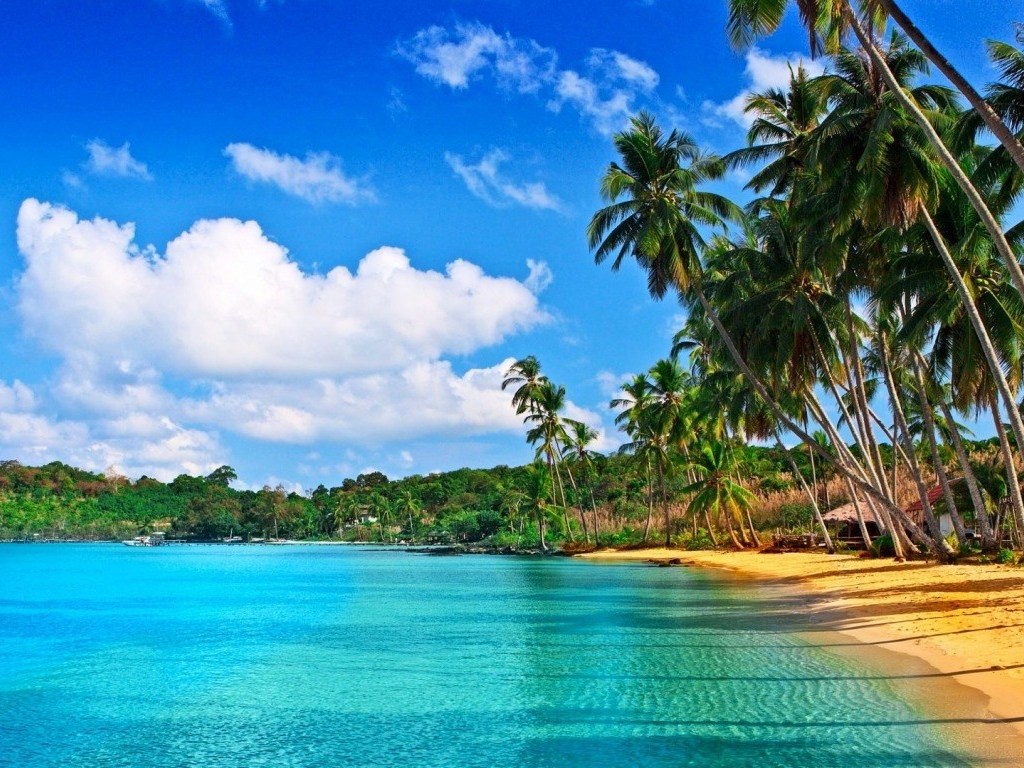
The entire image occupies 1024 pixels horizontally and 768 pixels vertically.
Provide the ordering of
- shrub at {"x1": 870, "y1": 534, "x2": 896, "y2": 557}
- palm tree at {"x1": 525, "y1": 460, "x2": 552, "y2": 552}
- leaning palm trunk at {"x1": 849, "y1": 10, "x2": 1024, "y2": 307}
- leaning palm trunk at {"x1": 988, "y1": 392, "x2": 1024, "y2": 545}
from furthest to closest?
palm tree at {"x1": 525, "y1": 460, "x2": 552, "y2": 552}, shrub at {"x1": 870, "y1": 534, "x2": 896, "y2": 557}, leaning palm trunk at {"x1": 988, "y1": 392, "x2": 1024, "y2": 545}, leaning palm trunk at {"x1": 849, "y1": 10, "x2": 1024, "y2": 307}

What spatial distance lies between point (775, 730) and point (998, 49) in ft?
44.5

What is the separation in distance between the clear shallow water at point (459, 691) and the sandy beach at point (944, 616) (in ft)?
3.19

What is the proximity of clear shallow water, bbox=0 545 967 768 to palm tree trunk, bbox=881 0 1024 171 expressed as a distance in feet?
25.6

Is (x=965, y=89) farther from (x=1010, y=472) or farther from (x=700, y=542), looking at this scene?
(x=700, y=542)

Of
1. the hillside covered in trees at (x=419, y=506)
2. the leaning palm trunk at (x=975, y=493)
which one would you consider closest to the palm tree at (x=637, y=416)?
the hillside covered in trees at (x=419, y=506)

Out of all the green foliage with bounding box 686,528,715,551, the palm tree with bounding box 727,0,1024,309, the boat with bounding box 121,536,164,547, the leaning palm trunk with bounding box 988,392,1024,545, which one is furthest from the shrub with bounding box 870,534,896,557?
the boat with bounding box 121,536,164,547

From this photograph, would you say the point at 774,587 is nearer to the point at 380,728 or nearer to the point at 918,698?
the point at 918,698

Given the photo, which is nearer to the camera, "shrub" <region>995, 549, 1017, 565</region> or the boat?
"shrub" <region>995, 549, 1017, 565</region>

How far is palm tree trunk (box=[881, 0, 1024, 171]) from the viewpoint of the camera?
11.7 metres

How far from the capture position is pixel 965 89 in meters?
11.9

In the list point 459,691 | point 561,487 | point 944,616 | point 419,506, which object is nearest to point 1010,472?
point 944,616

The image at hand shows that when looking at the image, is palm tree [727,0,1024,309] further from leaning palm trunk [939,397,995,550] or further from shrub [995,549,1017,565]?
shrub [995,549,1017,565]

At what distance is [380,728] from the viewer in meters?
10.2

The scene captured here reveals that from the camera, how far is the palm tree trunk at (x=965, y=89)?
11672mm
